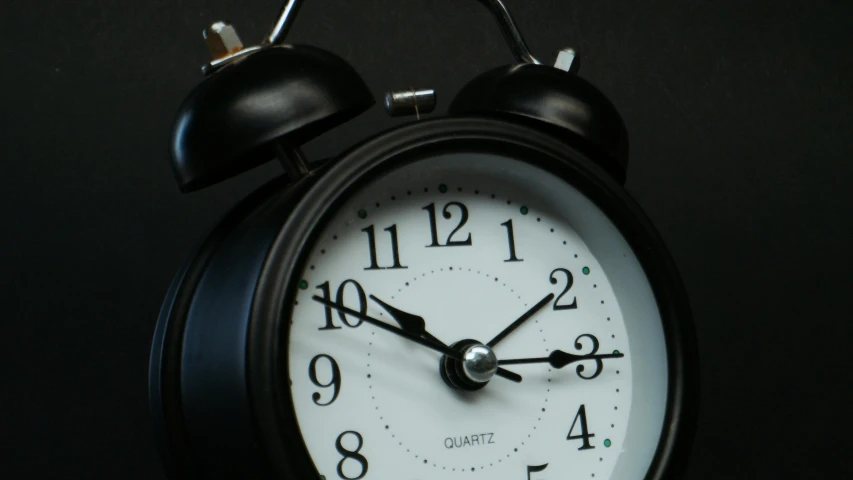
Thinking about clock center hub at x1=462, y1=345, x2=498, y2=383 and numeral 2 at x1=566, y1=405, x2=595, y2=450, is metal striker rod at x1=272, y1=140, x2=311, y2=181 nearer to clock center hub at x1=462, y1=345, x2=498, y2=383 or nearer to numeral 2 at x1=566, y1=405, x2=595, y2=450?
clock center hub at x1=462, y1=345, x2=498, y2=383

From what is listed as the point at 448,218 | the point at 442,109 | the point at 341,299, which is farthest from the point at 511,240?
the point at 442,109

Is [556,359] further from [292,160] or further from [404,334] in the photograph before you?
[292,160]

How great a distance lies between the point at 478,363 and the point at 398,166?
203 mm

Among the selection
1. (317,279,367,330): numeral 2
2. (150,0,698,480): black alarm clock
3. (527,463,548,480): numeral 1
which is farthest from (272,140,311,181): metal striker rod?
(527,463,548,480): numeral 1

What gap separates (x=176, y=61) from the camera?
1.34m

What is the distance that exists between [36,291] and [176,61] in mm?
347

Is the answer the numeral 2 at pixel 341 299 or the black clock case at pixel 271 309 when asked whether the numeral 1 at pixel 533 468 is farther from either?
the numeral 2 at pixel 341 299

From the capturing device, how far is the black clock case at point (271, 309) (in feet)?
2.87

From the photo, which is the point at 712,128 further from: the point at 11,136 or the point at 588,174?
the point at 11,136

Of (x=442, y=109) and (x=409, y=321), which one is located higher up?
(x=442, y=109)

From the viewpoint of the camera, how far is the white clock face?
965mm

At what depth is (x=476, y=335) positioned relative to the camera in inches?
40.1

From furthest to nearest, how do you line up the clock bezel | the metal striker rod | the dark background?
the dark background, the metal striker rod, the clock bezel

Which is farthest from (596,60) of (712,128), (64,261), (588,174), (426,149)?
(64,261)
